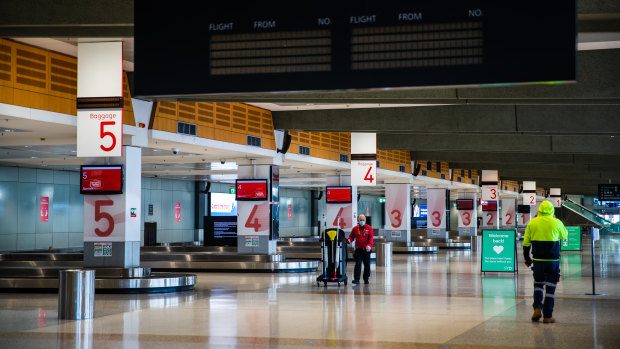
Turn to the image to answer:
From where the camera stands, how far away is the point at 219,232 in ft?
103

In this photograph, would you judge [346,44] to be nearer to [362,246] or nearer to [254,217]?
[362,246]

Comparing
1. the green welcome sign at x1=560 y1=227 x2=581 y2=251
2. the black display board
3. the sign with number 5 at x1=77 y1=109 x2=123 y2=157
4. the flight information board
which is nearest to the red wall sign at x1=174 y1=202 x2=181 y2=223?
the green welcome sign at x1=560 y1=227 x2=581 y2=251

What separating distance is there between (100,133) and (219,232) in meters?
18.7

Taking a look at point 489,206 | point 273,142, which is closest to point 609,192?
point 489,206

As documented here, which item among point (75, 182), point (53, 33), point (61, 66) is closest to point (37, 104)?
point (61, 66)

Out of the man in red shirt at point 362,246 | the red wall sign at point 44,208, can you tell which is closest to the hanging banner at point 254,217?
the man in red shirt at point 362,246

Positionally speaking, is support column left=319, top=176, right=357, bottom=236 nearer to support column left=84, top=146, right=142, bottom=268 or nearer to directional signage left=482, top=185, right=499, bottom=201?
support column left=84, top=146, right=142, bottom=268

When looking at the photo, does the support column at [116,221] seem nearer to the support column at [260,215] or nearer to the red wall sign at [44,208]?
the support column at [260,215]

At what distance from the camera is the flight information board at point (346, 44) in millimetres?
6410

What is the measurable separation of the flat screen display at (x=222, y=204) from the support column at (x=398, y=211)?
10.9 m

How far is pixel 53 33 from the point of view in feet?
33.0

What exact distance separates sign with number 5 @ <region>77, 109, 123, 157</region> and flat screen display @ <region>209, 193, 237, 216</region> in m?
29.4

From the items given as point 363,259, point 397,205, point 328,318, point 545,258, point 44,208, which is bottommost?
point 328,318

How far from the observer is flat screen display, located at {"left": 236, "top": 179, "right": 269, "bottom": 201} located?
23.5 meters
